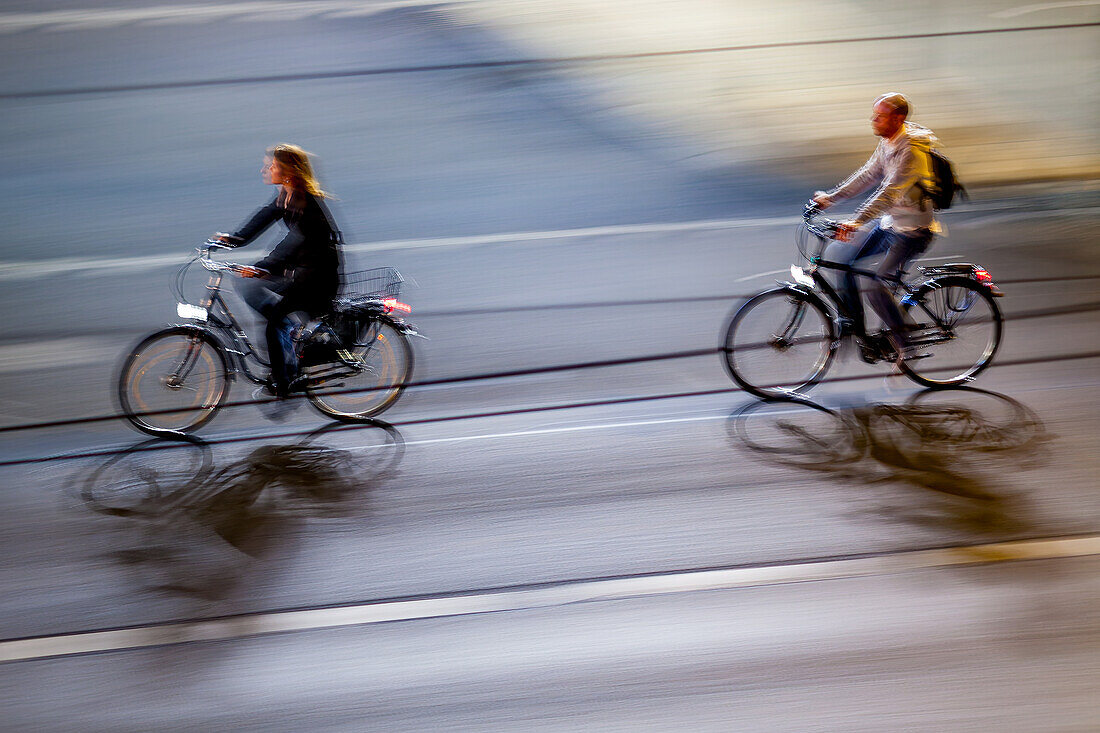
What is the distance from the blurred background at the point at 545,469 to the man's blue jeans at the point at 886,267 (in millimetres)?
510

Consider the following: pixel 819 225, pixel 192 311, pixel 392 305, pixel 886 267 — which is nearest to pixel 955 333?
pixel 886 267

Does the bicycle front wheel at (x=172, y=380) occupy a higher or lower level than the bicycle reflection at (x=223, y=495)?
higher

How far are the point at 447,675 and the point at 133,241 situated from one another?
29.6 feet

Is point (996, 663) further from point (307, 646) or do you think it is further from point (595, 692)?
point (307, 646)

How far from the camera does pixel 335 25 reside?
1620 cm

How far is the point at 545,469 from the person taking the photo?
19.0 feet

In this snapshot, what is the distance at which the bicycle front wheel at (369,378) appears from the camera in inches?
258

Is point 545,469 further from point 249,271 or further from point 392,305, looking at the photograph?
point 249,271

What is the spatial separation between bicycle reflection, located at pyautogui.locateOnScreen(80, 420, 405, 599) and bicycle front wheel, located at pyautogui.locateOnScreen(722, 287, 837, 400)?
2242mm

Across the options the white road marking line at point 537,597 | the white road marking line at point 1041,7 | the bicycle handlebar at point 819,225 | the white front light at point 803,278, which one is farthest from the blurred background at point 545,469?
the white road marking line at point 1041,7

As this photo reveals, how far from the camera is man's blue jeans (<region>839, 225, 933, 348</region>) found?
642cm

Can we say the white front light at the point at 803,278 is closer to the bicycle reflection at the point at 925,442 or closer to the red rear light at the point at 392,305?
the bicycle reflection at the point at 925,442

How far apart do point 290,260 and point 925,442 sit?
3.94m

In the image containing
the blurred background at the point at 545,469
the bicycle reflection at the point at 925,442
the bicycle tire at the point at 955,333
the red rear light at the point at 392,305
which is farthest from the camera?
the bicycle tire at the point at 955,333
